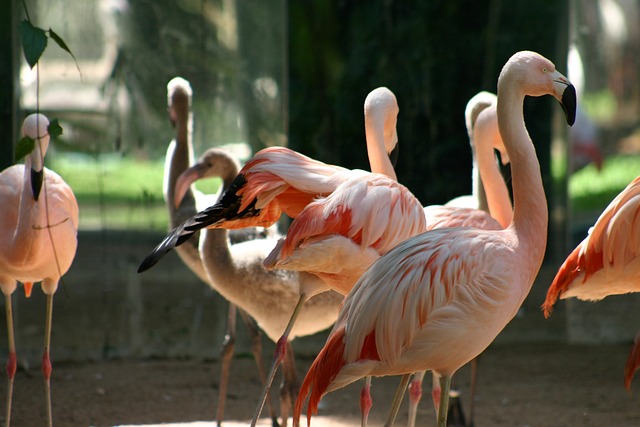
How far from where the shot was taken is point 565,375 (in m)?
5.72

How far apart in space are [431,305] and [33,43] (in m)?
1.41

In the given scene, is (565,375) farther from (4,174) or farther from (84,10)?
(84,10)

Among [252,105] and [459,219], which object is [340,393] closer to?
[459,219]

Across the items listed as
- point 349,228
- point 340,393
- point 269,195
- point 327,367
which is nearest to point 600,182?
point 340,393

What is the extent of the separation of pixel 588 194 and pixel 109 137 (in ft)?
11.3

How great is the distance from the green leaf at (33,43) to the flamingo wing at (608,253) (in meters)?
2.13

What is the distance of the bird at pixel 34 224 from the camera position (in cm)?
→ 410

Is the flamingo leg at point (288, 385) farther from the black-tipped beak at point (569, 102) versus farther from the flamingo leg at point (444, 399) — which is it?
the black-tipped beak at point (569, 102)

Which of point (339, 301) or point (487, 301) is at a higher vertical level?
point (487, 301)

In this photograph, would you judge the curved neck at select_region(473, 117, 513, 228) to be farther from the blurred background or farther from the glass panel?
the glass panel

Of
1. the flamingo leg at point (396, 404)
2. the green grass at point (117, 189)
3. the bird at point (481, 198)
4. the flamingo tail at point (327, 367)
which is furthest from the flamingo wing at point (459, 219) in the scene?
the green grass at point (117, 189)

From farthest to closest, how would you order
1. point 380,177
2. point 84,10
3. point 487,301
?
point 84,10 < point 380,177 < point 487,301

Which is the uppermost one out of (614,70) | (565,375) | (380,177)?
(614,70)

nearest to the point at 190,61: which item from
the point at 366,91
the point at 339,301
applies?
the point at 366,91
